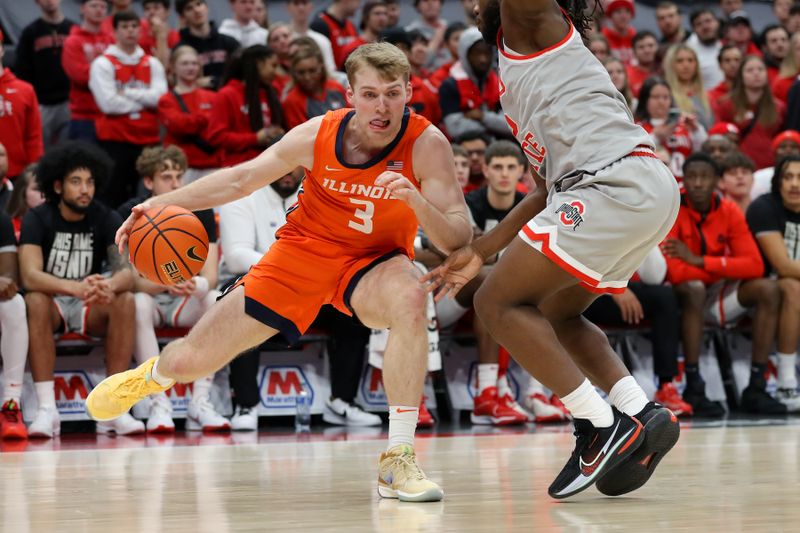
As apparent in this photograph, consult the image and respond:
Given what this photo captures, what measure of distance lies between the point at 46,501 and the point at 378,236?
63.1 inches

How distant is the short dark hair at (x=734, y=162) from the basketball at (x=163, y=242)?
19.2 ft

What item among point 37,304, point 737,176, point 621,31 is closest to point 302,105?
point 37,304

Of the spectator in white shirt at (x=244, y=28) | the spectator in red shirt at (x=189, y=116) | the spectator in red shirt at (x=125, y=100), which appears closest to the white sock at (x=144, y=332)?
the spectator in red shirt at (x=189, y=116)

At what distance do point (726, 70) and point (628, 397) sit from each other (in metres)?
7.85

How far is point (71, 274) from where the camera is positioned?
730 cm

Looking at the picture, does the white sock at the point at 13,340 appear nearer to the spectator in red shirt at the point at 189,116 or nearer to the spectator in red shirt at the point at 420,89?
the spectator in red shirt at the point at 189,116

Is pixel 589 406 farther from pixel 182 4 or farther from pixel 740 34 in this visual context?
pixel 740 34

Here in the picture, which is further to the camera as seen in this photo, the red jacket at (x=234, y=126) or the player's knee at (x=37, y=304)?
the red jacket at (x=234, y=126)

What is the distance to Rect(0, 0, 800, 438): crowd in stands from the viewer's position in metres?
7.26

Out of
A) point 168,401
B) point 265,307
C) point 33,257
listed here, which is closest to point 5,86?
point 33,257

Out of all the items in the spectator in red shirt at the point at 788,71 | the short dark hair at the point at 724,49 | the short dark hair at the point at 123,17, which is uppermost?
the short dark hair at the point at 123,17

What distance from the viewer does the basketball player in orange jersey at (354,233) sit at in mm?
4172

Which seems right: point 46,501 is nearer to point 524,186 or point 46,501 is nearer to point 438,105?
point 524,186

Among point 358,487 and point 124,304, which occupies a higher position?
point 124,304
